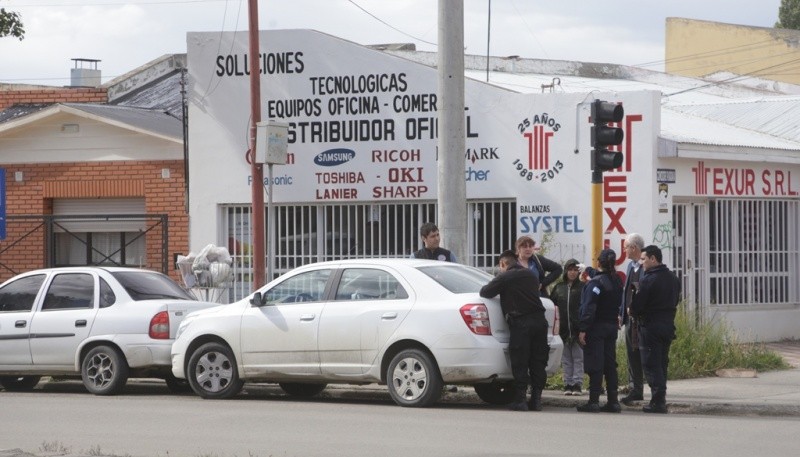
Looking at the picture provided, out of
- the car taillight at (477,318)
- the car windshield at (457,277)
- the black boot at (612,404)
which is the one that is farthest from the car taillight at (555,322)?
the car taillight at (477,318)

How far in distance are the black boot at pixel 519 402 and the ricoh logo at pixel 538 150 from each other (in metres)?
6.09

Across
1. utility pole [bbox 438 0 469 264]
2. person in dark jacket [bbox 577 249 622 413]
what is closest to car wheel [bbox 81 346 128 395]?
utility pole [bbox 438 0 469 264]

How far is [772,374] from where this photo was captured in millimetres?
16328

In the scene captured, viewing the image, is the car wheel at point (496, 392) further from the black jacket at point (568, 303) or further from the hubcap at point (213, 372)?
the hubcap at point (213, 372)

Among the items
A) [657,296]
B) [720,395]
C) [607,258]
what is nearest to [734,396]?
[720,395]

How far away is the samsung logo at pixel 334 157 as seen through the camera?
66.5 ft

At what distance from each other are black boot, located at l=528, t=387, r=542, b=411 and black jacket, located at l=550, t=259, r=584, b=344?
97cm

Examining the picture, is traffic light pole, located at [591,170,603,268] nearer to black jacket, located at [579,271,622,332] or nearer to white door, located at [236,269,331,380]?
black jacket, located at [579,271,622,332]

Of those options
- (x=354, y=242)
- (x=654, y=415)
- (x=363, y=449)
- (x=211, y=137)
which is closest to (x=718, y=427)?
(x=654, y=415)

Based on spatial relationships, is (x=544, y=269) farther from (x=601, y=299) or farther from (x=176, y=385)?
(x=176, y=385)

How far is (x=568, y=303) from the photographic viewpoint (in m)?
14.2

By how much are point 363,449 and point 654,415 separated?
3769 millimetres

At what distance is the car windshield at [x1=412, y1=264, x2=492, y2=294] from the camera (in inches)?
531

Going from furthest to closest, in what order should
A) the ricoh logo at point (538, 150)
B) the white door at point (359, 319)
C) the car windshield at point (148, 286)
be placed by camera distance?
1. the ricoh logo at point (538, 150)
2. the car windshield at point (148, 286)
3. the white door at point (359, 319)
